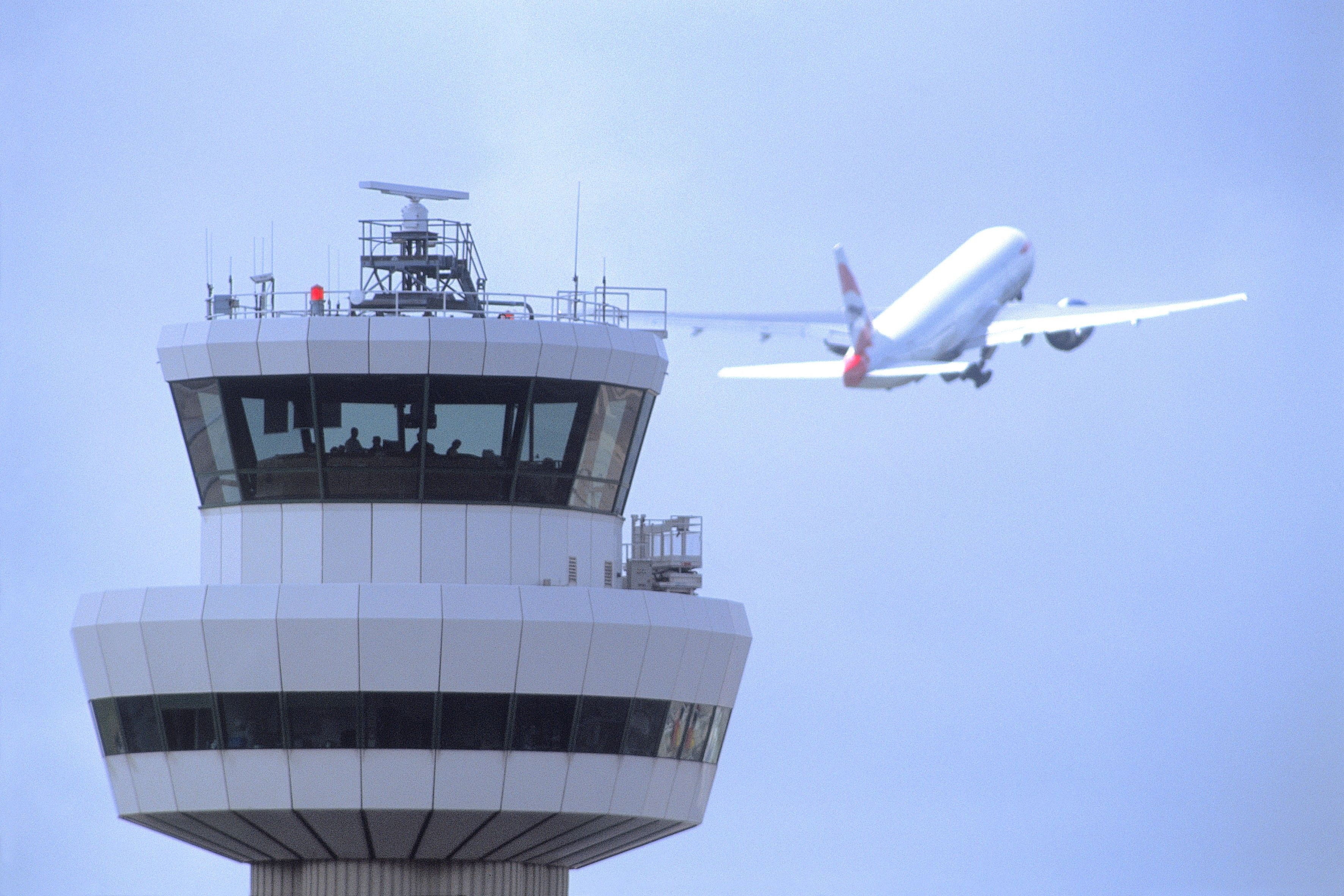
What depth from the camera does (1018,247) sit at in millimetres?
70500

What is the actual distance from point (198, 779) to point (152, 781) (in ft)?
4.19

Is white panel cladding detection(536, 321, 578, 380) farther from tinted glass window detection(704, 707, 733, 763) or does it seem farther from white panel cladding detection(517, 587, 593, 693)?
tinted glass window detection(704, 707, 733, 763)

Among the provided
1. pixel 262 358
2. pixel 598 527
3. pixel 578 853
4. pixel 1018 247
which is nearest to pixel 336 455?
pixel 262 358

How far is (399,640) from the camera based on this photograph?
41969 millimetres

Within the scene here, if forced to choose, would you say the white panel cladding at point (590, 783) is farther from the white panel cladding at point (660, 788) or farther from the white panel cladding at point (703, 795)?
the white panel cladding at point (703, 795)

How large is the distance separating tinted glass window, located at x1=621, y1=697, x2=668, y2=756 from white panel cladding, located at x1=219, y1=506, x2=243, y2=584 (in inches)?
311

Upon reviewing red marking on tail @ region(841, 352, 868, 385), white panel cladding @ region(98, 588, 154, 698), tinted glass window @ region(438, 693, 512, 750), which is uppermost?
red marking on tail @ region(841, 352, 868, 385)

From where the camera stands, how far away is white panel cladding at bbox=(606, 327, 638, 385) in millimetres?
45188

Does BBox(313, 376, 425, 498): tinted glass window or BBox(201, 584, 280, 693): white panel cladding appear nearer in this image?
BBox(201, 584, 280, 693): white panel cladding

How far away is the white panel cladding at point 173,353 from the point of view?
146 ft

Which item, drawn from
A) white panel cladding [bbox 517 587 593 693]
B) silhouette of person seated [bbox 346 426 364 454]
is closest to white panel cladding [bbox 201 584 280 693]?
silhouette of person seated [bbox 346 426 364 454]

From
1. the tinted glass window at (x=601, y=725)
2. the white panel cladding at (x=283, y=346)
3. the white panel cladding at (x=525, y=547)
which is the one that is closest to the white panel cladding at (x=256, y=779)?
the tinted glass window at (x=601, y=725)

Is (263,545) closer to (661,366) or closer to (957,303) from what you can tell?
(661,366)

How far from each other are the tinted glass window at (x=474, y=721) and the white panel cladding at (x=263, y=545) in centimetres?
448
